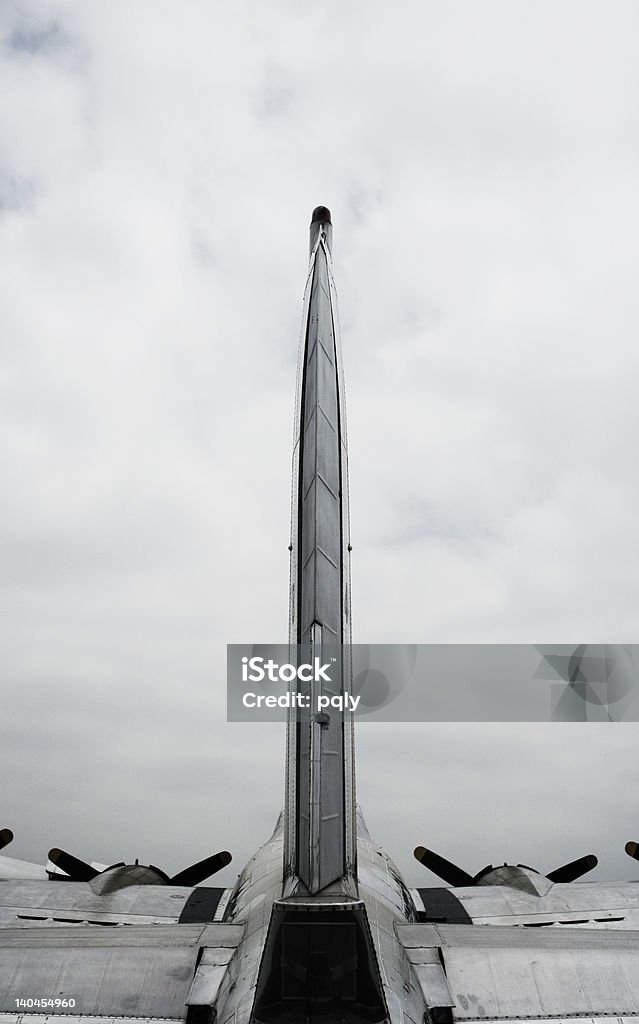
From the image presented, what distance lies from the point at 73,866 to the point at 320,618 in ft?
34.9

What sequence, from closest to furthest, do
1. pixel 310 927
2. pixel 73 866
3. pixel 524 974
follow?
pixel 310 927
pixel 524 974
pixel 73 866

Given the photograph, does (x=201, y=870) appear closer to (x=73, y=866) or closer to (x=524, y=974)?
(x=73, y=866)

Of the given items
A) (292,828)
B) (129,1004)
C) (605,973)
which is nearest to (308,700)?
(292,828)

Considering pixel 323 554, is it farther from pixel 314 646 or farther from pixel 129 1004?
pixel 129 1004

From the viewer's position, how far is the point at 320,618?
26.1 ft

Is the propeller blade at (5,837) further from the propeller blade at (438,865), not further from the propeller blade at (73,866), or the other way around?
the propeller blade at (438,865)

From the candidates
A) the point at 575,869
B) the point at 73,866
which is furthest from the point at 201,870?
the point at 575,869

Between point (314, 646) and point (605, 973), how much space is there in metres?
4.37

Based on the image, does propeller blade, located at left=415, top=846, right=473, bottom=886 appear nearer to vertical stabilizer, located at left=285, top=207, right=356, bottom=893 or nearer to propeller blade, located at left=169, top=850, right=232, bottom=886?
propeller blade, located at left=169, top=850, right=232, bottom=886

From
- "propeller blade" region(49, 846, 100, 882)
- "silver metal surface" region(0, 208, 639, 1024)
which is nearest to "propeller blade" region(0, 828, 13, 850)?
"propeller blade" region(49, 846, 100, 882)

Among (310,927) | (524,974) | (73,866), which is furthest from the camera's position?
(73,866)

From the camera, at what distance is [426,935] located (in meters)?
8.60

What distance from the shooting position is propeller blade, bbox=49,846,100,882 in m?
15.1

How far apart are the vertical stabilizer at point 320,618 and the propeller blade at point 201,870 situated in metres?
9.17
